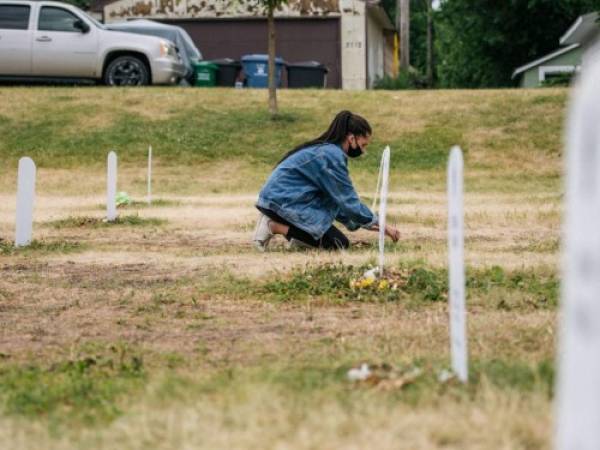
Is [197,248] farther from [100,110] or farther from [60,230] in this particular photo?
[100,110]

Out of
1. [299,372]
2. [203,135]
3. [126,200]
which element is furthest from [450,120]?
[299,372]

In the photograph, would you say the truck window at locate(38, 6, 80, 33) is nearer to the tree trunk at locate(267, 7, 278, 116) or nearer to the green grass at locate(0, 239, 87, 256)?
the tree trunk at locate(267, 7, 278, 116)

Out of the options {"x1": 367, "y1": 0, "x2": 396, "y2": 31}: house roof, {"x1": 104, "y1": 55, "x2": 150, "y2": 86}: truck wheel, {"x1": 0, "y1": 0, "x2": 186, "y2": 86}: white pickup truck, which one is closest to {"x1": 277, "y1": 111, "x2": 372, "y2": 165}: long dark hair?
{"x1": 0, "y1": 0, "x2": 186, "y2": 86}: white pickup truck

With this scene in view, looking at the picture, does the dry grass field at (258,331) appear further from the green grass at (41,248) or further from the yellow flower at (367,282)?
the yellow flower at (367,282)

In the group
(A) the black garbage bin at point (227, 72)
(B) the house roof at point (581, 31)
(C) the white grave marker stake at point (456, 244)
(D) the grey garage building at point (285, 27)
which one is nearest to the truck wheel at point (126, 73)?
(A) the black garbage bin at point (227, 72)

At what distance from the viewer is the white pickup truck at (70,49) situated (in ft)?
85.9

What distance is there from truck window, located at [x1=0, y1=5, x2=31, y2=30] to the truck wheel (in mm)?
2112

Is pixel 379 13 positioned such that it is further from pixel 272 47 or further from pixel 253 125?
pixel 253 125

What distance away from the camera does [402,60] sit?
1644 inches

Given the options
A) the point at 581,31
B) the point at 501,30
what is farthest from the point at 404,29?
the point at 581,31

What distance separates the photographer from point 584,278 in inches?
Answer: 90.2

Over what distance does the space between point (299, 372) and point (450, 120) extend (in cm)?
2057

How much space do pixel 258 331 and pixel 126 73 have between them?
22.0 metres

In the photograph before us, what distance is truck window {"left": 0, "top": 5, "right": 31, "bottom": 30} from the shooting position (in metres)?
26.5
